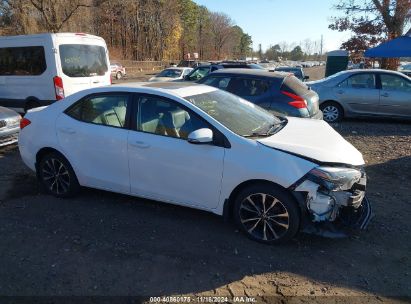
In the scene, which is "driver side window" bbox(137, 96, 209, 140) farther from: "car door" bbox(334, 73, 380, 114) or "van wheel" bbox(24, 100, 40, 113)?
"car door" bbox(334, 73, 380, 114)

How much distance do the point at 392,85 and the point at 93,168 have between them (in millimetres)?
8493

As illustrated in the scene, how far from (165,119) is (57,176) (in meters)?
1.83

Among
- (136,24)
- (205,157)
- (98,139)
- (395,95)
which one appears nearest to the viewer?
(205,157)

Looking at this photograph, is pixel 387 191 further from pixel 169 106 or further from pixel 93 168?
pixel 93 168

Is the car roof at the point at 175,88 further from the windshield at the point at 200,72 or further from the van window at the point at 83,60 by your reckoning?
the windshield at the point at 200,72

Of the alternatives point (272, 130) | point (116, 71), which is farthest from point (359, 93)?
point (116, 71)

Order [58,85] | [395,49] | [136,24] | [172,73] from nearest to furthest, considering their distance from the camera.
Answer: [58,85] → [395,49] → [172,73] → [136,24]

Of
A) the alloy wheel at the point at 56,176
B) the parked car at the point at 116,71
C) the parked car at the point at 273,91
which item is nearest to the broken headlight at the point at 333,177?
the alloy wheel at the point at 56,176

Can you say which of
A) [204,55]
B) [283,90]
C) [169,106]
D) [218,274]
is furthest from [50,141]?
[204,55]

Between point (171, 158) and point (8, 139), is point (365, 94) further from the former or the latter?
point (8, 139)

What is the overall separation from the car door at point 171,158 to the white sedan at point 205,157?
11 mm

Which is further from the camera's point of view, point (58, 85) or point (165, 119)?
point (58, 85)

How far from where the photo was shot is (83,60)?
9.47m

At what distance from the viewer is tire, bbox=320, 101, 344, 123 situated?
1042 centimetres
